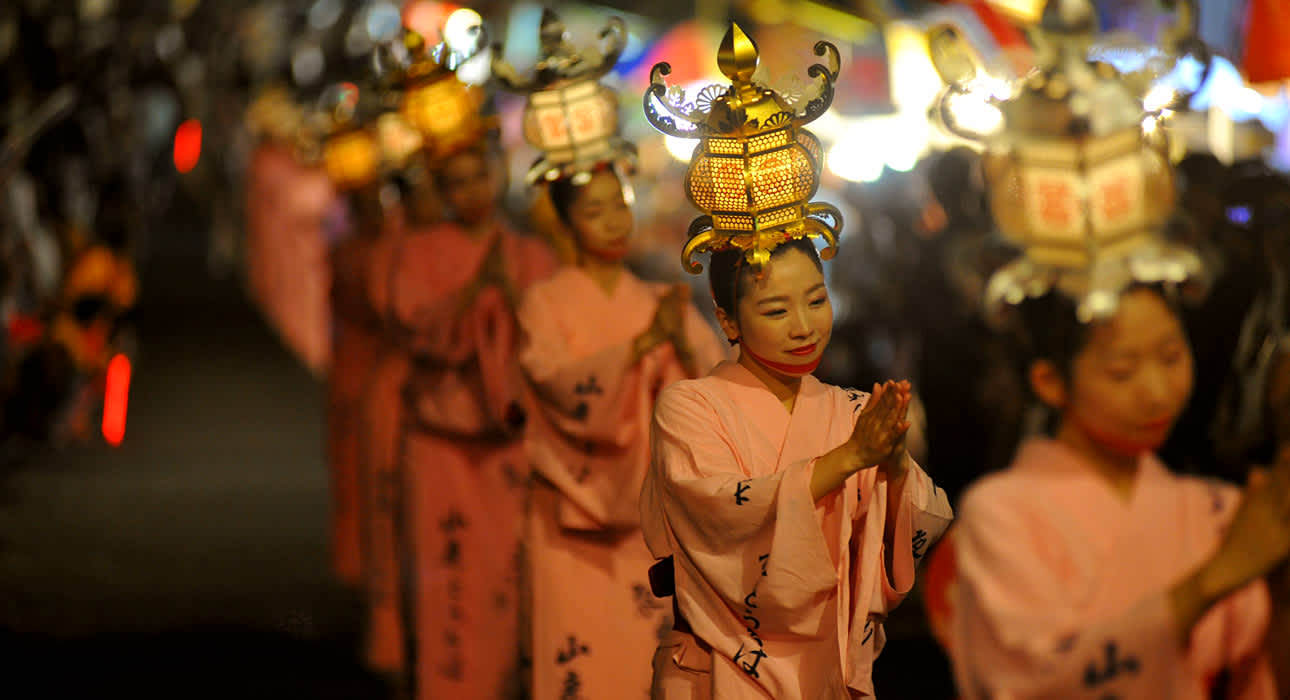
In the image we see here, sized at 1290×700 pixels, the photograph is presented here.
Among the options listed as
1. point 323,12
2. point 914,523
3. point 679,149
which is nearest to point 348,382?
point 679,149

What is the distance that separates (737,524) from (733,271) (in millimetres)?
549

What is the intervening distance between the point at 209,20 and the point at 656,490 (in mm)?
17990

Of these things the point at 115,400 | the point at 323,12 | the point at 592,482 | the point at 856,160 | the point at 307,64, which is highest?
the point at 592,482

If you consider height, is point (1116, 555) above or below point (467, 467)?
above

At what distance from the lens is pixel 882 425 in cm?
317

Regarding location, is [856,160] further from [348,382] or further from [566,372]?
[566,372]

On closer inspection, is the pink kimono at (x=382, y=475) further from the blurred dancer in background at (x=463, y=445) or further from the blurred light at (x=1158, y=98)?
the blurred light at (x=1158, y=98)

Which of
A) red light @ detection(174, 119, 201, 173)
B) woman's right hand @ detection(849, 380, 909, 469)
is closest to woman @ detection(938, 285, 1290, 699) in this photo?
woman's right hand @ detection(849, 380, 909, 469)

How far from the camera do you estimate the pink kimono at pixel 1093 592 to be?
2.87m

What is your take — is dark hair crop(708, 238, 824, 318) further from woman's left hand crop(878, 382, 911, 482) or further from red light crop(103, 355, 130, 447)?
red light crop(103, 355, 130, 447)

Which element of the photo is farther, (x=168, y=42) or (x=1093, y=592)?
(x=168, y=42)

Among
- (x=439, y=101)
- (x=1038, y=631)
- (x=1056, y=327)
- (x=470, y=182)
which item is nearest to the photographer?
(x=1038, y=631)

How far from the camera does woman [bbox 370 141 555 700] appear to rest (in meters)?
6.85

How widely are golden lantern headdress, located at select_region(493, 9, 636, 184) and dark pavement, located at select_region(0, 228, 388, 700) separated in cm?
329
